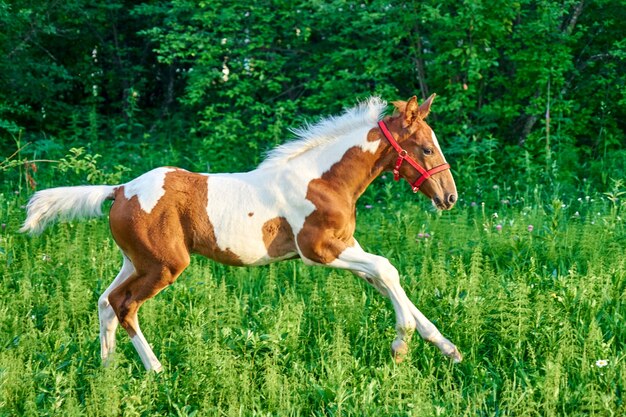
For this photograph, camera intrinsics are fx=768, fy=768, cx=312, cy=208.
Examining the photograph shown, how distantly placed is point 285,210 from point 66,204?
4.91ft

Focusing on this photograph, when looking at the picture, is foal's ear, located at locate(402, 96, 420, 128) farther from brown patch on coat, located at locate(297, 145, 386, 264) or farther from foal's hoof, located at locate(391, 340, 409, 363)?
foal's hoof, located at locate(391, 340, 409, 363)

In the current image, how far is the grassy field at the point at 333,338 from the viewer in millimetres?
4430

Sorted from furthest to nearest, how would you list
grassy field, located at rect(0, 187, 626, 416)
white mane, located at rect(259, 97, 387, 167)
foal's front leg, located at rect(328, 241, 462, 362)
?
white mane, located at rect(259, 97, 387, 167) < foal's front leg, located at rect(328, 241, 462, 362) < grassy field, located at rect(0, 187, 626, 416)

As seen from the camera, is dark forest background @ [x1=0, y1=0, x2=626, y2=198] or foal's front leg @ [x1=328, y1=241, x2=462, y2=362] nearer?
foal's front leg @ [x1=328, y1=241, x2=462, y2=362]

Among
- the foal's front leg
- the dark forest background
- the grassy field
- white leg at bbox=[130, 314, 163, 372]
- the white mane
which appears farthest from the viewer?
the dark forest background

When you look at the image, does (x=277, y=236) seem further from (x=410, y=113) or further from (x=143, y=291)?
(x=410, y=113)

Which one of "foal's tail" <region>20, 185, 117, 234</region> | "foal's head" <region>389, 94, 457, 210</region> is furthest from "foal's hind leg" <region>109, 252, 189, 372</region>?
"foal's head" <region>389, 94, 457, 210</region>

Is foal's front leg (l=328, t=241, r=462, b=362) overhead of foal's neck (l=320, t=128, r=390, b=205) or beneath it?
beneath

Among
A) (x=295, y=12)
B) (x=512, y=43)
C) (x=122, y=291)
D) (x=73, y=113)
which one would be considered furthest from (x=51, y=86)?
(x=122, y=291)

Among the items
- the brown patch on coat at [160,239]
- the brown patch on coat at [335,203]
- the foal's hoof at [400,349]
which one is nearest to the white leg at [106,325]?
the brown patch on coat at [160,239]

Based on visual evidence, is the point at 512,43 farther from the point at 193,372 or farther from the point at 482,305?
the point at 193,372

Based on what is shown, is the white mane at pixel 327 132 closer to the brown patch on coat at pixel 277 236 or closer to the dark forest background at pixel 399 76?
the brown patch on coat at pixel 277 236

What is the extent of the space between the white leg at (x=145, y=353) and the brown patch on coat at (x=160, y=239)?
0.14 feet

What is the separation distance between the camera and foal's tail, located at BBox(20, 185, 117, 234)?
17.0 ft
